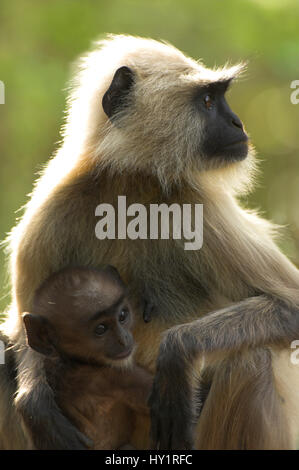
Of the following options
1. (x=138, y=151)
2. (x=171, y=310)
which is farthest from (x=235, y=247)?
(x=138, y=151)

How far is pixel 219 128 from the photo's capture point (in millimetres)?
5008

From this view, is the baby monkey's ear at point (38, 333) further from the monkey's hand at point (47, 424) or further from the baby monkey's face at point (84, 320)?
the monkey's hand at point (47, 424)

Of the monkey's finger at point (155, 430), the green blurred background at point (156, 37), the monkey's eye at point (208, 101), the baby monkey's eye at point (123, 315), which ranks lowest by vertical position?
the monkey's finger at point (155, 430)

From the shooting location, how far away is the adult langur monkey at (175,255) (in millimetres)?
4305

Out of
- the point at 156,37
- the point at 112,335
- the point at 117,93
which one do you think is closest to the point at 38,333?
the point at 112,335

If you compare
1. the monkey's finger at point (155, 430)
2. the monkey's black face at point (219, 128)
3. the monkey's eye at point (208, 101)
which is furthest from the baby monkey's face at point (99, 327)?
the monkey's eye at point (208, 101)

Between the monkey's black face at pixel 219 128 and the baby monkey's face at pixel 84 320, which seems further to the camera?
the monkey's black face at pixel 219 128

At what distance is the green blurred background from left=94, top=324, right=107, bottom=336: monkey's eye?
5484 mm

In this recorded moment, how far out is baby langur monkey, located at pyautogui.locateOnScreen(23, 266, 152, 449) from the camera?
14.5 ft

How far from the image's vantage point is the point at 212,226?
4738mm

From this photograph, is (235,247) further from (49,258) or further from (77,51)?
(77,51)

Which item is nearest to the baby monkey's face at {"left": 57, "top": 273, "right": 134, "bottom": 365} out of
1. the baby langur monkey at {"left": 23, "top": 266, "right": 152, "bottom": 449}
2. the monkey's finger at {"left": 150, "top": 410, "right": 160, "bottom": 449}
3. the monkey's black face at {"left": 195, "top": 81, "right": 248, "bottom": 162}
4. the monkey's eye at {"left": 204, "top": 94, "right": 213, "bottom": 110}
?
the baby langur monkey at {"left": 23, "top": 266, "right": 152, "bottom": 449}

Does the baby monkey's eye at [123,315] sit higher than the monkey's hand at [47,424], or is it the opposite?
the baby monkey's eye at [123,315]

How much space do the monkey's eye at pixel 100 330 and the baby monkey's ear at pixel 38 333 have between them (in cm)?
27
